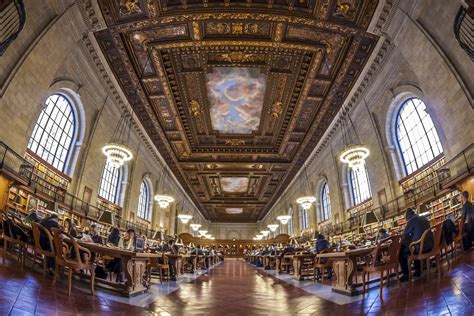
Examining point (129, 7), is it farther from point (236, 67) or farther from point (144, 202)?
point (144, 202)

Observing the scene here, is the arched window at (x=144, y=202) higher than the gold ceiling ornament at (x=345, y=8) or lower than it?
lower

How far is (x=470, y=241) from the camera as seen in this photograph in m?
5.12

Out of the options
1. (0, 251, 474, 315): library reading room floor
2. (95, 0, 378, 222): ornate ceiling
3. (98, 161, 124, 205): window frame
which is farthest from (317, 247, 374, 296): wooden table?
(98, 161, 124, 205): window frame

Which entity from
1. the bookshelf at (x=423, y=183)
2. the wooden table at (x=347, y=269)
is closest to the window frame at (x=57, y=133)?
the wooden table at (x=347, y=269)

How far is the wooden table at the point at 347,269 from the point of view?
13.7ft

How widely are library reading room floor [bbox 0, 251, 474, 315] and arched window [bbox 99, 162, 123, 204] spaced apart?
302 inches

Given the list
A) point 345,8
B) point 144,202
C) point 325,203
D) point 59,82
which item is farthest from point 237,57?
point 144,202

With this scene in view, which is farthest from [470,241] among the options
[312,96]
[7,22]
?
[7,22]

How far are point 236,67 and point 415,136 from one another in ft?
20.2

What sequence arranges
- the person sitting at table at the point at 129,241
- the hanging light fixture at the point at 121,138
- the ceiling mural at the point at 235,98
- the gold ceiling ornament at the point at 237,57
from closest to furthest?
the person sitting at table at the point at 129,241 → the hanging light fixture at the point at 121,138 → the gold ceiling ornament at the point at 237,57 → the ceiling mural at the point at 235,98

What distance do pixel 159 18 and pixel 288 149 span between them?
9.49 m

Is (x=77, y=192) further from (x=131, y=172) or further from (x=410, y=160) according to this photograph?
(x=410, y=160)

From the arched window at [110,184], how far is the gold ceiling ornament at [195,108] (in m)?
4.31

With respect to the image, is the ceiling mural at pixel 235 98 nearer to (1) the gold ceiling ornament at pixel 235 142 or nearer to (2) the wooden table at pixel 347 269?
(1) the gold ceiling ornament at pixel 235 142
